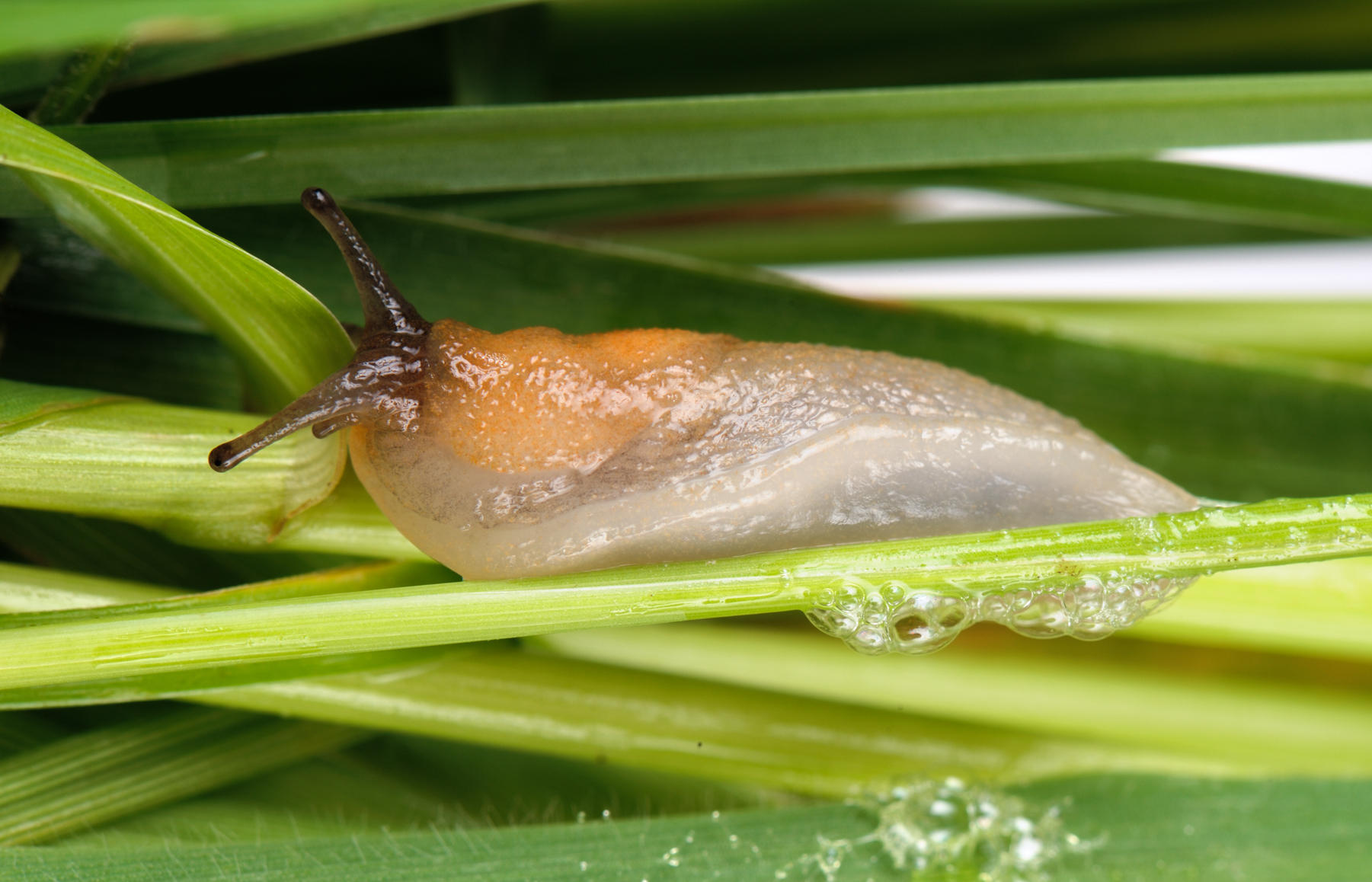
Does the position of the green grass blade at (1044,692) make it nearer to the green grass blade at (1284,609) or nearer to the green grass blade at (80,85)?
the green grass blade at (1284,609)

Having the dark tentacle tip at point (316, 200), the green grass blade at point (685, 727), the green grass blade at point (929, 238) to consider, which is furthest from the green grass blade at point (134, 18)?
→ the green grass blade at point (929, 238)

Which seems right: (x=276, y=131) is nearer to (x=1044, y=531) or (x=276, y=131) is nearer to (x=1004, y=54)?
(x=1044, y=531)

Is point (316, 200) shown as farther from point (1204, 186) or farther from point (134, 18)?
point (1204, 186)

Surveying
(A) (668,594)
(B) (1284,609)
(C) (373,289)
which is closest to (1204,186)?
(B) (1284,609)

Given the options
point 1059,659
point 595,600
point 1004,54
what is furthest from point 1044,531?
point 1004,54

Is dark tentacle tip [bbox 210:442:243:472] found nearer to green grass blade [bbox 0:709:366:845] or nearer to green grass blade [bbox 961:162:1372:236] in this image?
green grass blade [bbox 0:709:366:845]

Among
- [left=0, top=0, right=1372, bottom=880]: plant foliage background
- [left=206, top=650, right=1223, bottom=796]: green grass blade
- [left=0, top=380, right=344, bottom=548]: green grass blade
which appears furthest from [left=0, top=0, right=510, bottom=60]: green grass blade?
[left=206, top=650, right=1223, bottom=796]: green grass blade
